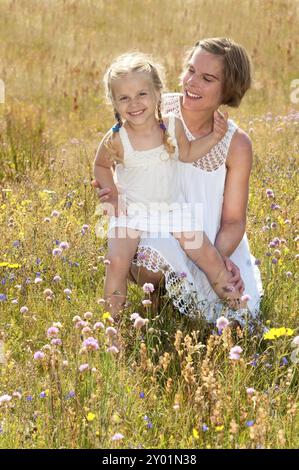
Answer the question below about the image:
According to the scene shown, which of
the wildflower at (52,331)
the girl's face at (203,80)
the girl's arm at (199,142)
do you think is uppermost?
the girl's face at (203,80)

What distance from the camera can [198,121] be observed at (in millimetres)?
4324

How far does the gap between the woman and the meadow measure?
0.45 ft

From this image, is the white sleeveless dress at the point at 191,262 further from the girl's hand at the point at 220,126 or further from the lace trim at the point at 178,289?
the girl's hand at the point at 220,126

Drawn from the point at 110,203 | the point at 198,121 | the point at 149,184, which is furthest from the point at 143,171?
the point at 198,121

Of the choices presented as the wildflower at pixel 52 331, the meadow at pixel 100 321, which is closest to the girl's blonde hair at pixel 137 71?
the meadow at pixel 100 321

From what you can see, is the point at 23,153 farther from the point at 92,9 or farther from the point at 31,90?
the point at 92,9

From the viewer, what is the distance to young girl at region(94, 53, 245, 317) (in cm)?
383

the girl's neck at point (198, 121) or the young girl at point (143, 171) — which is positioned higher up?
the girl's neck at point (198, 121)

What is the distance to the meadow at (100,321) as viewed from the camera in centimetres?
269

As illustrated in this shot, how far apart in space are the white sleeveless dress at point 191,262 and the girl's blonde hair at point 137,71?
0.28m

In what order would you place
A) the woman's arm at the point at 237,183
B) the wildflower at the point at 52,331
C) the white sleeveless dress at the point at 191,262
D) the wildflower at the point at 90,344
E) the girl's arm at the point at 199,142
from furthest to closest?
the woman's arm at the point at 237,183 → the girl's arm at the point at 199,142 → the white sleeveless dress at the point at 191,262 → the wildflower at the point at 52,331 → the wildflower at the point at 90,344

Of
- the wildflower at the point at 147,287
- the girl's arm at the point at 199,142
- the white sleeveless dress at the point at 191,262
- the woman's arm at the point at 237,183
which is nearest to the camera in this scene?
the wildflower at the point at 147,287

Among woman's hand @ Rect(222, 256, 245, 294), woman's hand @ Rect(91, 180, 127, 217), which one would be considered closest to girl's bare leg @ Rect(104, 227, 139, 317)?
woman's hand @ Rect(91, 180, 127, 217)

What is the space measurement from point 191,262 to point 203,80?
3.09 feet
